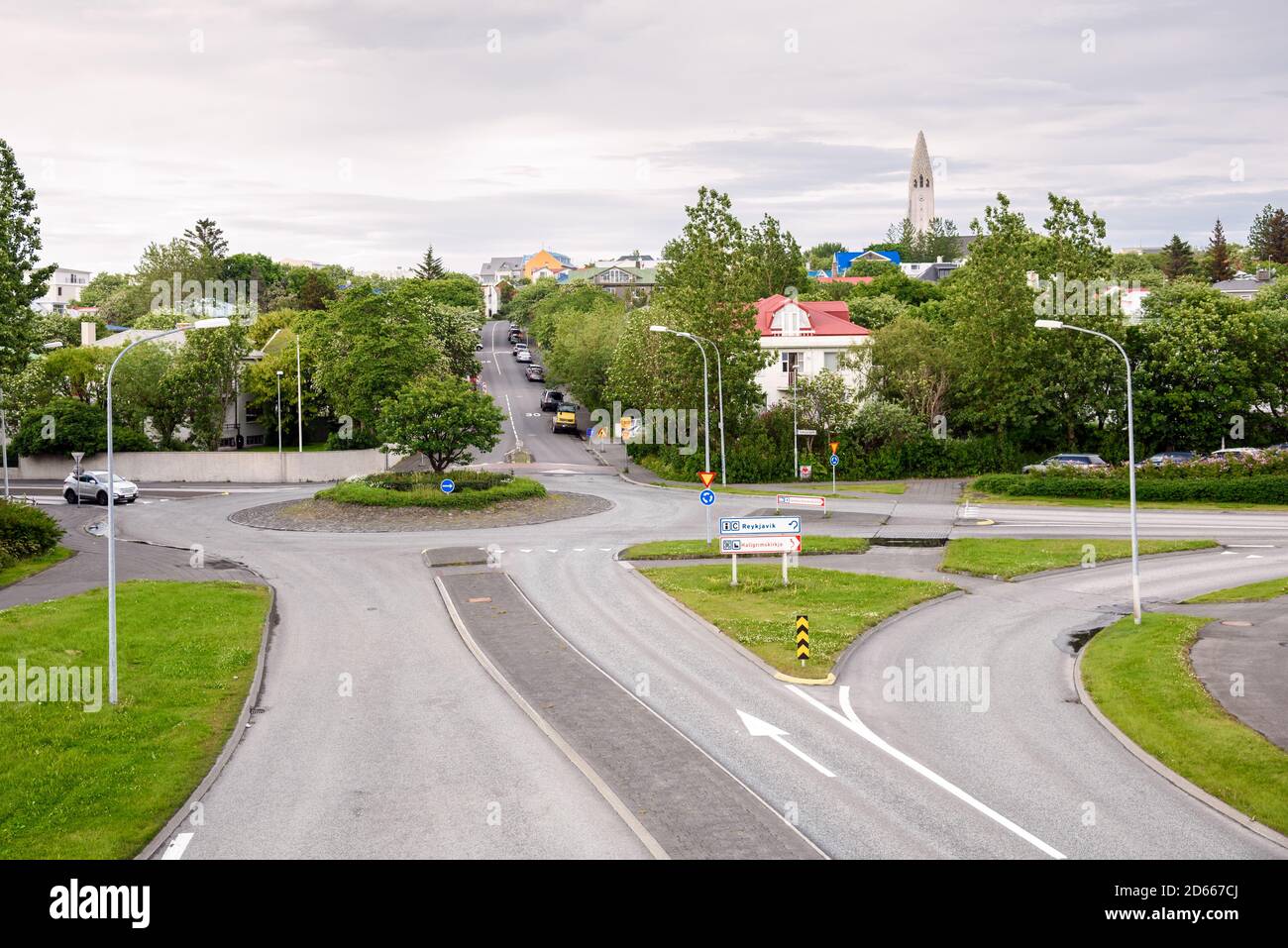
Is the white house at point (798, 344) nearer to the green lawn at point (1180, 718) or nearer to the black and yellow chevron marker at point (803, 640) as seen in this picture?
the green lawn at point (1180, 718)

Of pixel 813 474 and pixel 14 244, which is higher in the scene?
pixel 14 244

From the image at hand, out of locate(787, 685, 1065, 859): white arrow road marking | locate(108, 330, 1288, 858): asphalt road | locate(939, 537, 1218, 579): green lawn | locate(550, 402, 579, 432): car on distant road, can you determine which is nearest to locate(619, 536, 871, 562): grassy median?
locate(108, 330, 1288, 858): asphalt road

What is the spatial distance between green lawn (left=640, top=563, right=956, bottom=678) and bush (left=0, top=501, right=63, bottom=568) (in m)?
23.5

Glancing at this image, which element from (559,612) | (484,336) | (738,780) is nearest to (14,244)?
(559,612)

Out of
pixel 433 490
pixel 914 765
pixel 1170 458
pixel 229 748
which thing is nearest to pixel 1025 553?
pixel 1170 458

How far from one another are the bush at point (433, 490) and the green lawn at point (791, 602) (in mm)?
15432

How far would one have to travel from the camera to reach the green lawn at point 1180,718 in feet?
55.2

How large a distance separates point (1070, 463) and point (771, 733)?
4339 centimetres

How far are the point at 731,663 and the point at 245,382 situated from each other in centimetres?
6017

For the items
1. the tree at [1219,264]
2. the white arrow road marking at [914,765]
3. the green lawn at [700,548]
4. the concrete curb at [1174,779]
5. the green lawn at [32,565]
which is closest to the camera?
the white arrow road marking at [914,765]

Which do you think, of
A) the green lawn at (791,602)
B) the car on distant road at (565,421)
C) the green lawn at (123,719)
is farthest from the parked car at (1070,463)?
the green lawn at (123,719)

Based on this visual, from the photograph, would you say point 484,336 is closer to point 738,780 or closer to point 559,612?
point 559,612

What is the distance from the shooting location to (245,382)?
7575 centimetres

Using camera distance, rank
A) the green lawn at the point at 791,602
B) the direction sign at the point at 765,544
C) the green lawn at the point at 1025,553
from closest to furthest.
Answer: the green lawn at the point at 791,602 → the direction sign at the point at 765,544 → the green lawn at the point at 1025,553
